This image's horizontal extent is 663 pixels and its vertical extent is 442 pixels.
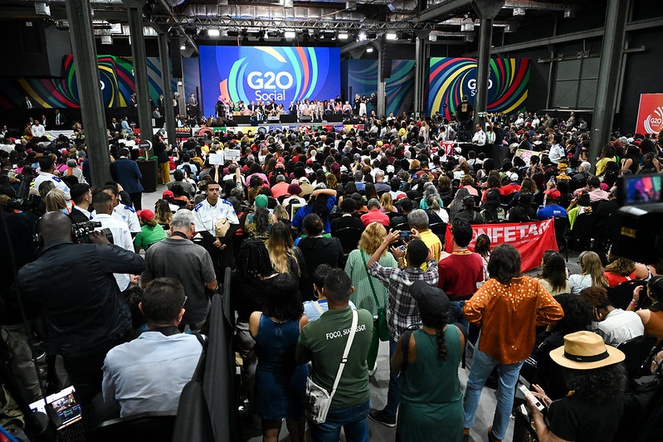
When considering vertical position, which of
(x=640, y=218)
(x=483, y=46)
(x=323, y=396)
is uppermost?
(x=483, y=46)

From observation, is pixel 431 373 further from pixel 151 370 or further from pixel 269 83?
pixel 269 83

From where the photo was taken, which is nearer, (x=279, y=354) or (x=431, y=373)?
(x=431, y=373)

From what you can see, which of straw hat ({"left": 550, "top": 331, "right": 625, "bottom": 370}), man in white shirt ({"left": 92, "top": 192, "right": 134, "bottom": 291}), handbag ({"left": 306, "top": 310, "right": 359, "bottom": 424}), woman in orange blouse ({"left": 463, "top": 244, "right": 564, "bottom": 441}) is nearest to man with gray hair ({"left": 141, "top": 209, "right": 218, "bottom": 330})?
man in white shirt ({"left": 92, "top": 192, "right": 134, "bottom": 291})

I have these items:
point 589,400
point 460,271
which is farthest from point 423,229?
point 589,400

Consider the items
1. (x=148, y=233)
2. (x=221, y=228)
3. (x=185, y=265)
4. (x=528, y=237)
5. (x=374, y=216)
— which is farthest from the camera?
(x=528, y=237)

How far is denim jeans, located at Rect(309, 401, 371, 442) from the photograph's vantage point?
257cm

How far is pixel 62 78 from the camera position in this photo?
80.3 feet

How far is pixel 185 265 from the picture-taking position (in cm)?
358

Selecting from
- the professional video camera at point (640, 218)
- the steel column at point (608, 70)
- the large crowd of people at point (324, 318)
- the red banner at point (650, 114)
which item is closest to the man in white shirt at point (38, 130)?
the large crowd of people at point (324, 318)

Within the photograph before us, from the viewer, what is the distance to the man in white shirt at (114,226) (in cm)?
399

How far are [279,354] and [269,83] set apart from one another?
2864cm

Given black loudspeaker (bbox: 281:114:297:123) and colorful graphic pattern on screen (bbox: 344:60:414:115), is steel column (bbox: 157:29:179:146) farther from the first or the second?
colorful graphic pattern on screen (bbox: 344:60:414:115)

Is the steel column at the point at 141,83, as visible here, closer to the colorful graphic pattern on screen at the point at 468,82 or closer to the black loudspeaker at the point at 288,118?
the black loudspeaker at the point at 288,118

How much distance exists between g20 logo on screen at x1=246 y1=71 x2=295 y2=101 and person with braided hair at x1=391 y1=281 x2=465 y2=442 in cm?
2871
